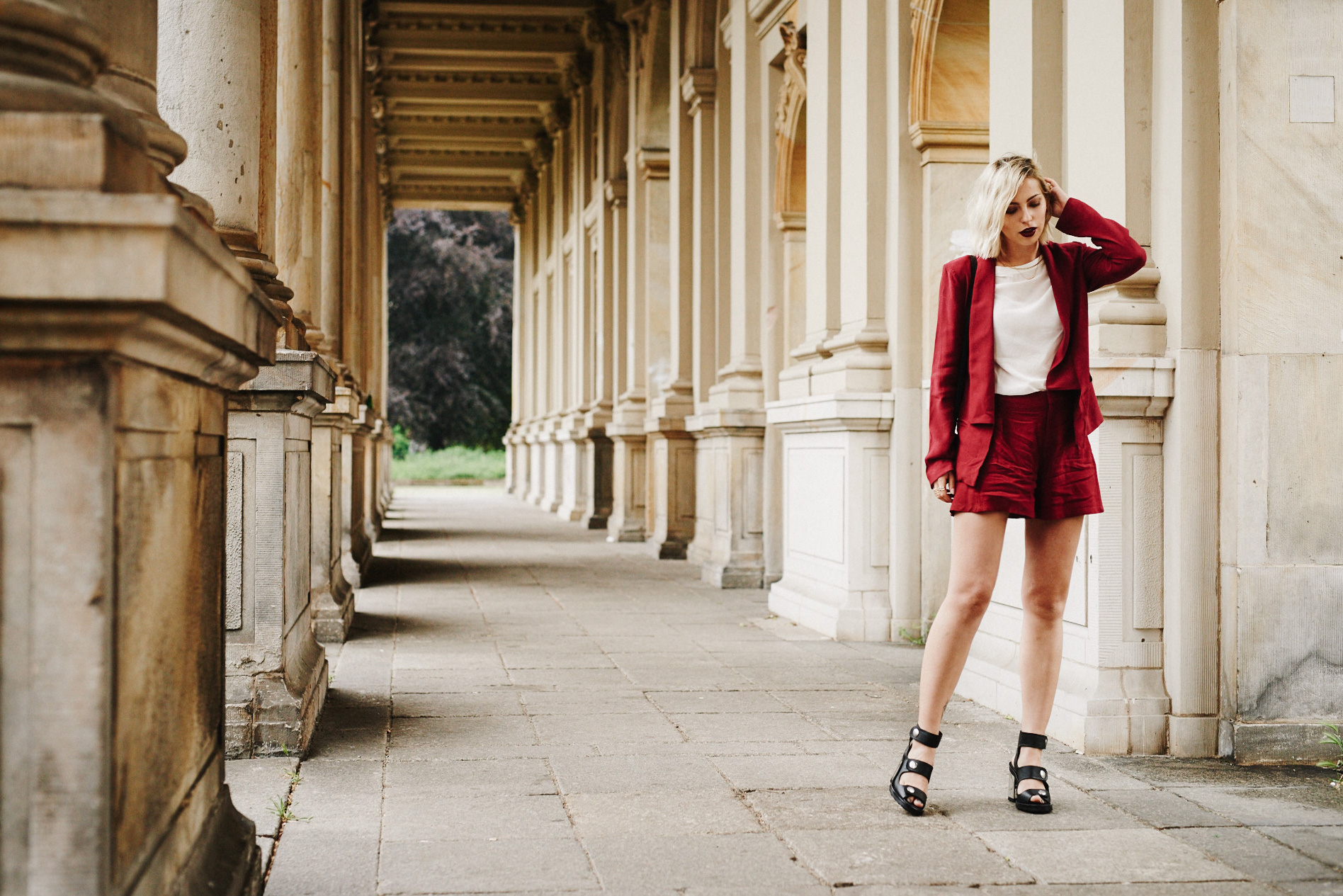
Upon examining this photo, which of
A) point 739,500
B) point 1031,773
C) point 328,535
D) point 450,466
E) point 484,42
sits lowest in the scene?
point 1031,773

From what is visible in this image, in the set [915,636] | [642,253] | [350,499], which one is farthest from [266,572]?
[642,253]

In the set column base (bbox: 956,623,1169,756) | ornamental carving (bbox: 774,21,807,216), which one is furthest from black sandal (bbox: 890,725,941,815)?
ornamental carving (bbox: 774,21,807,216)

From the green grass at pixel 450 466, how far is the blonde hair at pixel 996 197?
4037 centimetres

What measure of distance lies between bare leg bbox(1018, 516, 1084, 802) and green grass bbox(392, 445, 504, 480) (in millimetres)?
40266

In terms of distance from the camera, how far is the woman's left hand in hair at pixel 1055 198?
4004 millimetres

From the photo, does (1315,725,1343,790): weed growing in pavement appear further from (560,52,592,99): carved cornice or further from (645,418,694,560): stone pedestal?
(560,52,592,99): carved cornice

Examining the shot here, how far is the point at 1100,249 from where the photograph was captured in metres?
4.13

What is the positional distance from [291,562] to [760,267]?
6.92 metres

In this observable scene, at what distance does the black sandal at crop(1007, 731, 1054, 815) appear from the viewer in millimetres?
3930

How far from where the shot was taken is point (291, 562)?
529cm

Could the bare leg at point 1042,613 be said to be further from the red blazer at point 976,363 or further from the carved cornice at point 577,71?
the carved cornice at point 577,71

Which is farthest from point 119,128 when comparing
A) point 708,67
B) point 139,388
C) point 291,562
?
point 708,67

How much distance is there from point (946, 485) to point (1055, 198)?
93 centimetres

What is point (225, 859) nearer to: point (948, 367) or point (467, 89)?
point (948, 367)
